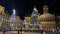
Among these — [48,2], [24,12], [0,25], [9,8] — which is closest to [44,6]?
[48,2]

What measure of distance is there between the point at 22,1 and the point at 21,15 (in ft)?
1.88

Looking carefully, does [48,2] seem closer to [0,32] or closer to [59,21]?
[59,21]

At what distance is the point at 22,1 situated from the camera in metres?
7.13

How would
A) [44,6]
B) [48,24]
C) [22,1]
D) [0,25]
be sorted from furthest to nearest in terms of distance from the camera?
Result: 1. [22,1]
2. [44,6]
3. [48,24]
4. [0,25]

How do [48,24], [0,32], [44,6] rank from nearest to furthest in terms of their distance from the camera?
1. [0,32]
2. [48,24]
3. [44,6]

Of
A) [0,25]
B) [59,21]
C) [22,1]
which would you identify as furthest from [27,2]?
[0,25]

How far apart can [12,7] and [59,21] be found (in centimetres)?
193

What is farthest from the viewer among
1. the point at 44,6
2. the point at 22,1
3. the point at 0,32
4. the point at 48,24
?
the point at 22,1

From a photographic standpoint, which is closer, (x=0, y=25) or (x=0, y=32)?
(x=0, y=32)

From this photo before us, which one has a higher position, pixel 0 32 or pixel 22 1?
pixel 22 1

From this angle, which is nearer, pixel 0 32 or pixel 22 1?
pixel 0 32

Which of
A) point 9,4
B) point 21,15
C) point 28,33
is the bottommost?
point 28,33

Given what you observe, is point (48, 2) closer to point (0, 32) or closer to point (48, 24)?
point (48, 24)

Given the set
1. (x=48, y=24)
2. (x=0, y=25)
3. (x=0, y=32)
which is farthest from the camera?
(x=48, y=24)
